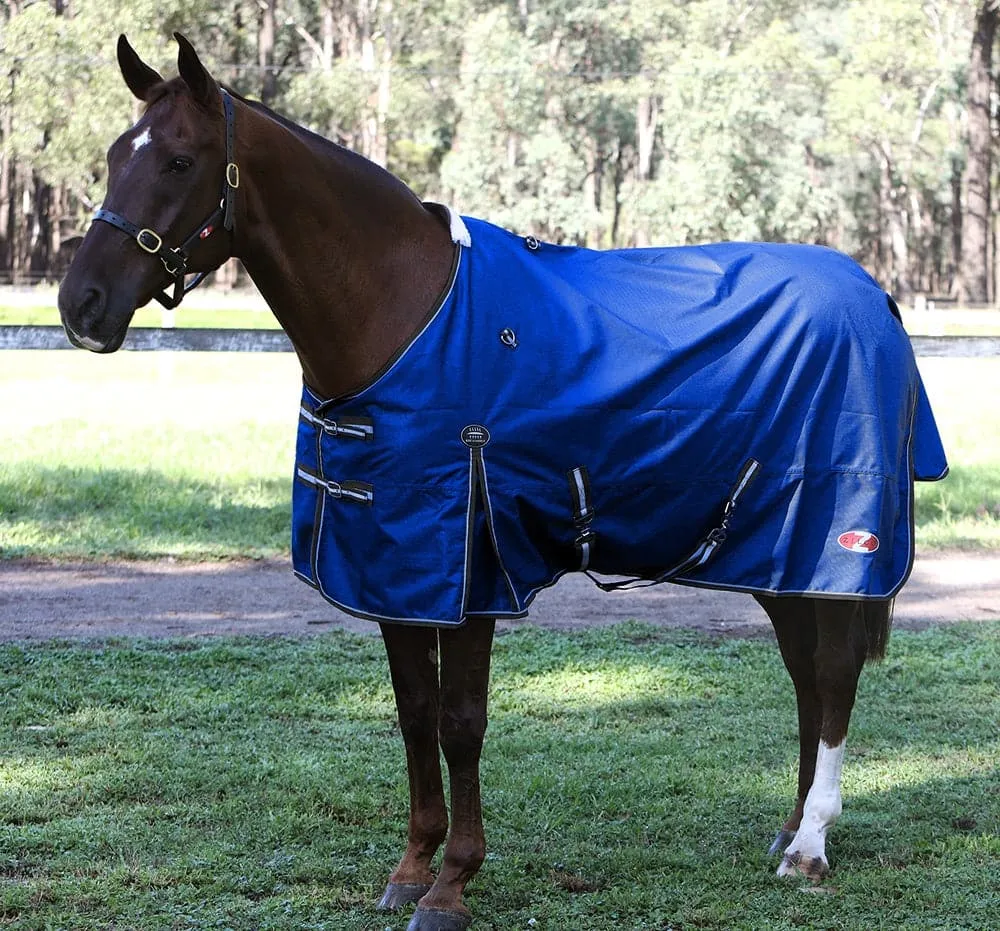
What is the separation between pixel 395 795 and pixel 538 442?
1.60 metres

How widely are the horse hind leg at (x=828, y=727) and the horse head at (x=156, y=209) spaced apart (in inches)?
84.7

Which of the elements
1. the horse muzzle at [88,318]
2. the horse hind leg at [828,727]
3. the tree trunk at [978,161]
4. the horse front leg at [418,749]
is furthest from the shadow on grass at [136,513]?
the tree trunk at [978,161]

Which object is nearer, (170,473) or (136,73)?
(136,73)

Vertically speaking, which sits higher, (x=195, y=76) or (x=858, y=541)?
(x=195, y=76)

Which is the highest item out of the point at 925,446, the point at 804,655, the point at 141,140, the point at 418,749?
the point at 141,140

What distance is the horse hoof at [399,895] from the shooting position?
3785 mm

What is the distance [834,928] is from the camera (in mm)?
3650

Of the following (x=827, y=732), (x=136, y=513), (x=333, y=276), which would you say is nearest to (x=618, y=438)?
(x=333, y=276)

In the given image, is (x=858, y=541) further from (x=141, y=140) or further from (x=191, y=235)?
(x=141, y=140)

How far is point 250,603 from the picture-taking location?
283 inches

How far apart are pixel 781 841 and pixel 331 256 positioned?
2.27m

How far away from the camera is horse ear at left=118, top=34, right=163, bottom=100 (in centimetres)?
338

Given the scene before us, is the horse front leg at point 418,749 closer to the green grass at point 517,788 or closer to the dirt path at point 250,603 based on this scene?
the green grass at point 517,788

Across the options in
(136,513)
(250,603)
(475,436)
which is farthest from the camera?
(136,513)
